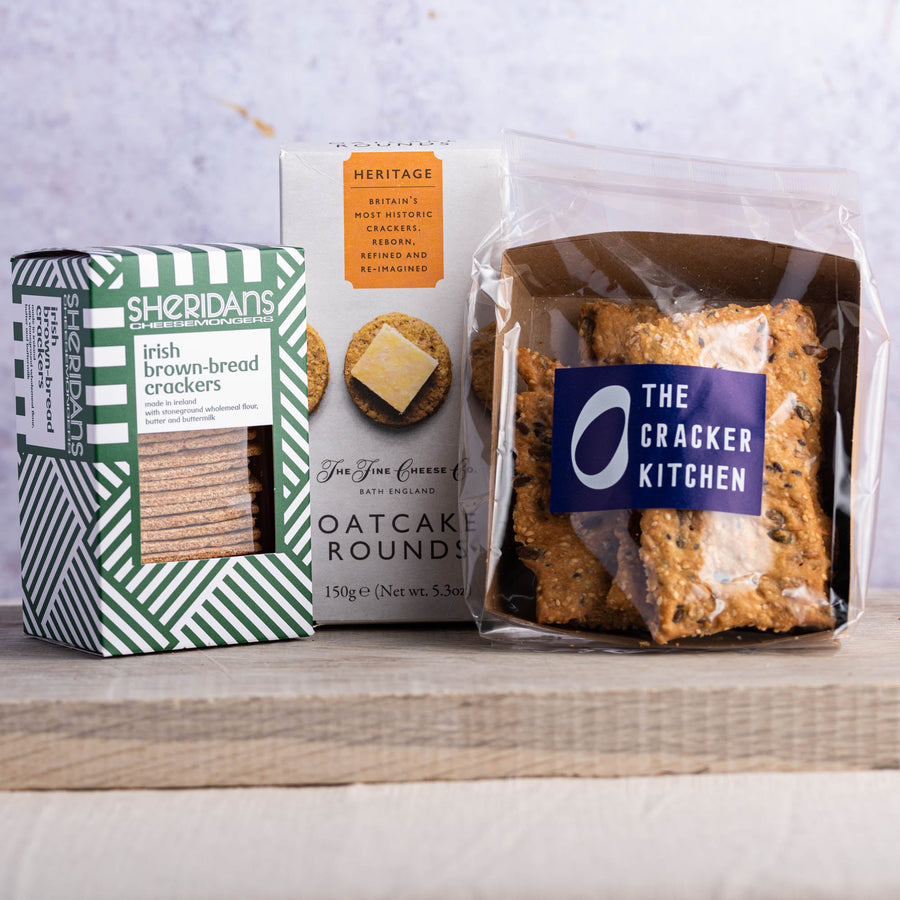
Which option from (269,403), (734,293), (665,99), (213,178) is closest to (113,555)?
(269,403)

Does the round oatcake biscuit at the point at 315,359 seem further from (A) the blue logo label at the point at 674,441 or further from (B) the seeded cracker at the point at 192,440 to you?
(A) the blue logo label at the point at 674,441

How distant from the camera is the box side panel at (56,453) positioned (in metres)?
0.85

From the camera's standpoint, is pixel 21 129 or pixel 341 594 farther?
pixel 21 129

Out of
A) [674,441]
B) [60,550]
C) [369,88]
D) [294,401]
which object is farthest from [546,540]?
[369,88]

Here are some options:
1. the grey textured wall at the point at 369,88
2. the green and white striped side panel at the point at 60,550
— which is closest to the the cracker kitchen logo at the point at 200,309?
the green and white striped side panel at the point at 60,550

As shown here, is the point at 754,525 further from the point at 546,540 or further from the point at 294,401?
the point at 294,401

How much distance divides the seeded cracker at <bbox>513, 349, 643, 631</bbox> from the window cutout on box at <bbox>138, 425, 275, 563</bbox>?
0.20 m

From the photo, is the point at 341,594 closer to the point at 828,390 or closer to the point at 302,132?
the point at 828,390

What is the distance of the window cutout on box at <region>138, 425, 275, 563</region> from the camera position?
2.83 feet

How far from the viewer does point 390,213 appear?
95 cm

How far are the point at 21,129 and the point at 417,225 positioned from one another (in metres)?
0.64

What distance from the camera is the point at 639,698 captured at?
0.79 metres

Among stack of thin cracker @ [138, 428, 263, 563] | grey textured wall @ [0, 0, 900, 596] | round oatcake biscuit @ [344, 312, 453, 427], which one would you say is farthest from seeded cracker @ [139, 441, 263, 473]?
grey textured wall @ [0, 0, 900, 596]

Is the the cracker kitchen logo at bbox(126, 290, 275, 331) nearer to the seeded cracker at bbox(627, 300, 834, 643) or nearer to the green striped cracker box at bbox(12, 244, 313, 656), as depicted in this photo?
the green striped cracker box at bbox(12, 244, 313, 656)
